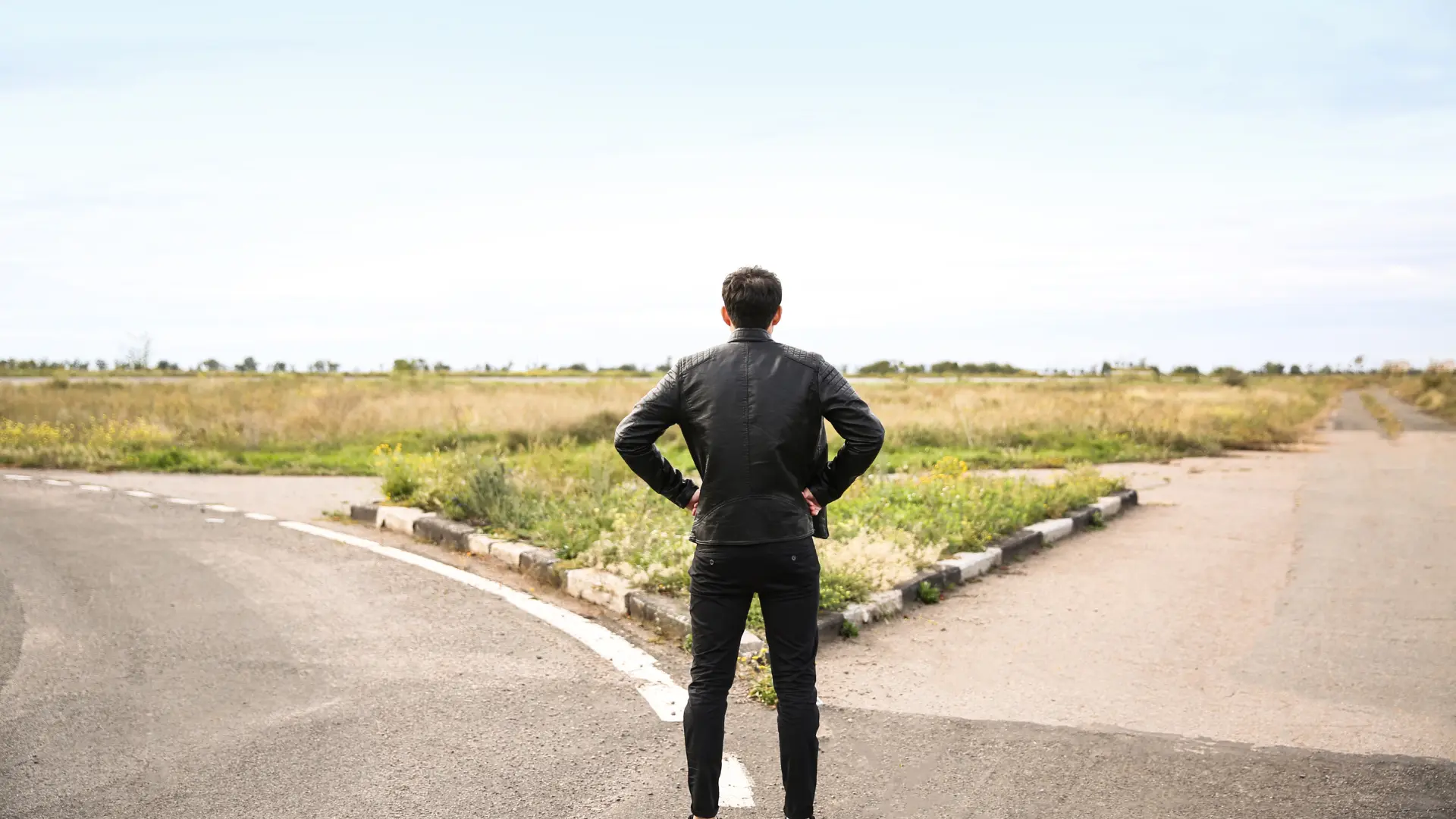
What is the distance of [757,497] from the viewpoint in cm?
341

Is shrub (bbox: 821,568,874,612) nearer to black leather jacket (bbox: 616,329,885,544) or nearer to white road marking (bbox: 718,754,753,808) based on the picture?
white road marking (bbox: 718,754,753,808)

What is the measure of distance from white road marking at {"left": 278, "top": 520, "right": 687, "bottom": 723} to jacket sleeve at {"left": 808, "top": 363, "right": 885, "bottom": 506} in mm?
1882

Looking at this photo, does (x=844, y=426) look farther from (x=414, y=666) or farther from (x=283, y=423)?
A: (x=283, y=423)

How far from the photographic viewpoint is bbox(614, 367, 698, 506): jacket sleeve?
3.55m

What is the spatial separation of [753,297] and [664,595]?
12.9 feet

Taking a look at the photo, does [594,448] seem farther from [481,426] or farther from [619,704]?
[619,704]

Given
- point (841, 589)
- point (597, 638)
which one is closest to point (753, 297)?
point (597, 638)

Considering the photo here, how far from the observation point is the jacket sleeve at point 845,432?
347 centimetres

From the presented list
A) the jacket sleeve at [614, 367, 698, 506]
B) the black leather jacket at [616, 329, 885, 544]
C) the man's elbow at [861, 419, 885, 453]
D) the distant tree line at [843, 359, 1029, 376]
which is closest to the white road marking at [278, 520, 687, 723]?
the jacket sleeve at [614, 367, 698, 506]

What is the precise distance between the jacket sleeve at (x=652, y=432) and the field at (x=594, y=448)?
127 inches

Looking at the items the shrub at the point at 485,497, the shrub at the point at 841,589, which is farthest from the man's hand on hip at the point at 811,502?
the shrub at the point at 485,497

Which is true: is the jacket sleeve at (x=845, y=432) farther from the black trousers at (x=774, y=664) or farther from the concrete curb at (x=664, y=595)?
the concrete curb at (x=664, y=595)

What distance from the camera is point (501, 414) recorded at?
24.1 m

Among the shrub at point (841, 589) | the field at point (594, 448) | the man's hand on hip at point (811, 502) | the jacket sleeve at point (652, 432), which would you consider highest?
the jacket sleeve at point (652, 432)
